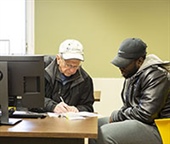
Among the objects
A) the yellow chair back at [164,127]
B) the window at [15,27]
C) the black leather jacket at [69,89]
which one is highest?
the window at [15,27]

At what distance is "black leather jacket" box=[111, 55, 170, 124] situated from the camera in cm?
235

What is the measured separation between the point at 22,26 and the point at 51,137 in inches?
108

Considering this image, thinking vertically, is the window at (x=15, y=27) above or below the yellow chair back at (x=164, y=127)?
above

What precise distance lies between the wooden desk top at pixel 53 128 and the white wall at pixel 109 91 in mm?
2104

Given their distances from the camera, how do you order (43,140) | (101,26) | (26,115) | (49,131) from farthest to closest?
1. (101,26)
2. (26,115)
3. (43,140)
4. (49,131)

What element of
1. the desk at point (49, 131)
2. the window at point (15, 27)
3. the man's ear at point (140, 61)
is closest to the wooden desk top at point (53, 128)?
the desk at point (49, 131)

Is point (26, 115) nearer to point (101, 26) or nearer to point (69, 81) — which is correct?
point (69, 81)

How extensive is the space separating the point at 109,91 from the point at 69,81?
63.8 inches

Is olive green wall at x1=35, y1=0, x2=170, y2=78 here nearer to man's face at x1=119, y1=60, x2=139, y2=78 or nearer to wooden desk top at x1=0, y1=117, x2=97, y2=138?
man's face at x1=119, y1=60, x2=139, y2=78

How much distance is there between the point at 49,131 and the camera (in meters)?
1.74

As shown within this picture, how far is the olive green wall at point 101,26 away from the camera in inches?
162

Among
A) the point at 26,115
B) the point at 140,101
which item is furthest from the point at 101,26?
the point at 26,115

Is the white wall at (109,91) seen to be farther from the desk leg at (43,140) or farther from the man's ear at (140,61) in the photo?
the desk leg at (43,140)

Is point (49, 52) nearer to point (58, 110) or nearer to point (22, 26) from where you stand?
point (22, 26)
